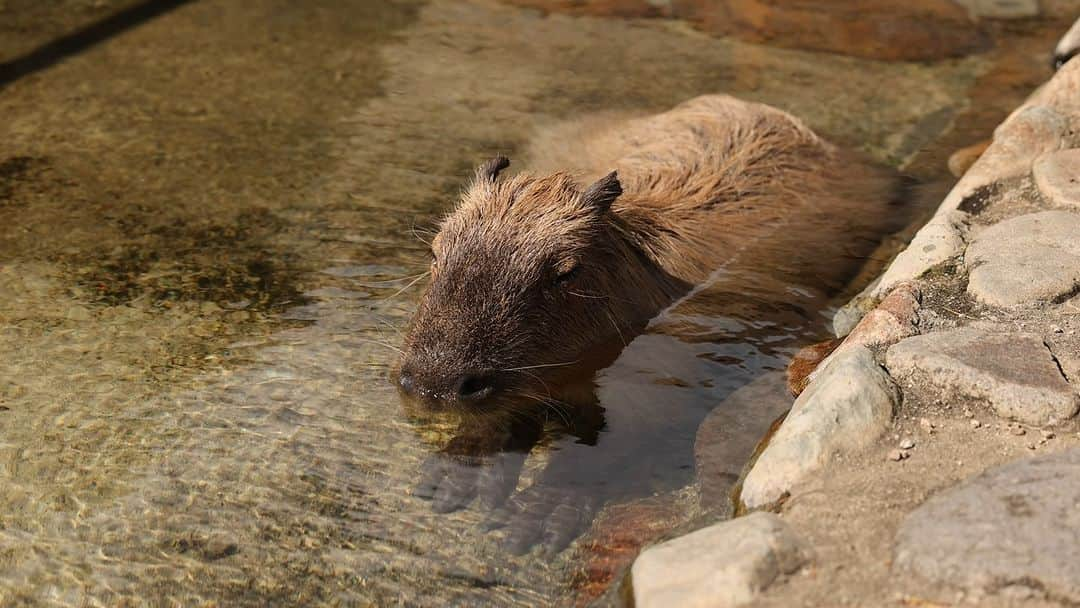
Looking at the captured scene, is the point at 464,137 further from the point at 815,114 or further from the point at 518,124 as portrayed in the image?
the point at 815,114

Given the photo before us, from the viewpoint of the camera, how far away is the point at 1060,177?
4.57 m

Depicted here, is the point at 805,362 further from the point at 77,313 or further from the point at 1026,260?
the point at 77,313

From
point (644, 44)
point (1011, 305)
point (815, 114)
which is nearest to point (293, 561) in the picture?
point (1011, 305)

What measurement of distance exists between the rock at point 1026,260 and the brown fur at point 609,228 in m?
1.22

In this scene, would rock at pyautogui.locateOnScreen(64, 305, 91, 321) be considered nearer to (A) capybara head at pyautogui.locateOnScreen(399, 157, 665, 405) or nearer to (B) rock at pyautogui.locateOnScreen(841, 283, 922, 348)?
(A) capybara head at pyautogui.locateOnScreen(399, 157, 665, 405)

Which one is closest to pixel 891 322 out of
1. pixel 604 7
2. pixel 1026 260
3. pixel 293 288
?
pixel 1026 260

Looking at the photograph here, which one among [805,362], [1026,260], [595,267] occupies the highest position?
[1026,260]

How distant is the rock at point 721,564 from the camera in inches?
105

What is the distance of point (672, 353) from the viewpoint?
460 centimetres

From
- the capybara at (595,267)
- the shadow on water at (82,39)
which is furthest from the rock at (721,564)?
the shadow on water at (82,39)

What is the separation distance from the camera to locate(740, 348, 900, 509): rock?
310 centimetres

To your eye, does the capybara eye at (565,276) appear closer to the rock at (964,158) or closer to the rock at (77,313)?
the rock at (77,313)

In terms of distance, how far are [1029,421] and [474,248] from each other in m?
1.97

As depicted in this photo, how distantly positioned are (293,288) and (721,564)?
2.62 m
